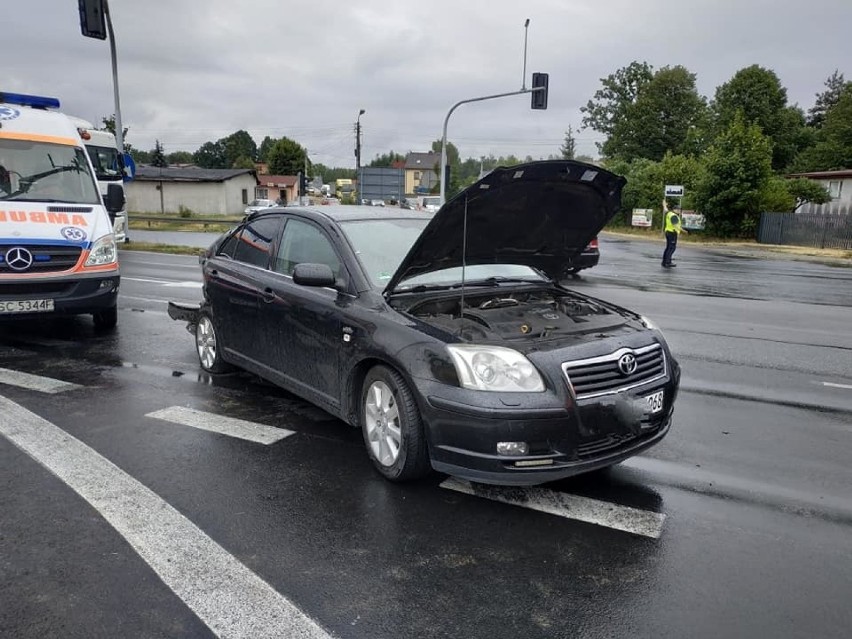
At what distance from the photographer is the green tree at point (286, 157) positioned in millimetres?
94750

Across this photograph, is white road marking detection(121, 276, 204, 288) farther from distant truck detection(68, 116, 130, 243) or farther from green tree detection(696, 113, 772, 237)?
green tree detection(696, 113, 772, 237)

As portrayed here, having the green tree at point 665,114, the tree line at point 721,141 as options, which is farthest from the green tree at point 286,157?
the green tree at point 665,114

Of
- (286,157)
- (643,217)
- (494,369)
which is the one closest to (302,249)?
(494,369)

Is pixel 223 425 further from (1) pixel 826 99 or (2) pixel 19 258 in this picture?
(1) pixel 826 99

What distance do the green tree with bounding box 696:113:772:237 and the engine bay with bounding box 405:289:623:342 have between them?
2997cm

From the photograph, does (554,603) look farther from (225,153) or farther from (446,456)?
(225,153)

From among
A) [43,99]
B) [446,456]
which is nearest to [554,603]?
[446,456]

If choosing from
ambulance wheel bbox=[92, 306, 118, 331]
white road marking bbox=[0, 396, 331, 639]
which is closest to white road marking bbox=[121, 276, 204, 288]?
ambulance wheel bbox=[92, 306, 118, 331]

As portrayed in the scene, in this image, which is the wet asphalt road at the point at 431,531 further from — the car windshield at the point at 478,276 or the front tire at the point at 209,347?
the car windshield at the point at 478,276

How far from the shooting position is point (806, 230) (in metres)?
31.3

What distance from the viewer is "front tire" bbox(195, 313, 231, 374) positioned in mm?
6327

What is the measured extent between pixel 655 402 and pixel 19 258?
21.8 ft

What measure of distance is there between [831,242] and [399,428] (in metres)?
32.9

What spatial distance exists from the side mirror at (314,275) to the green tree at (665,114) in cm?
6811
